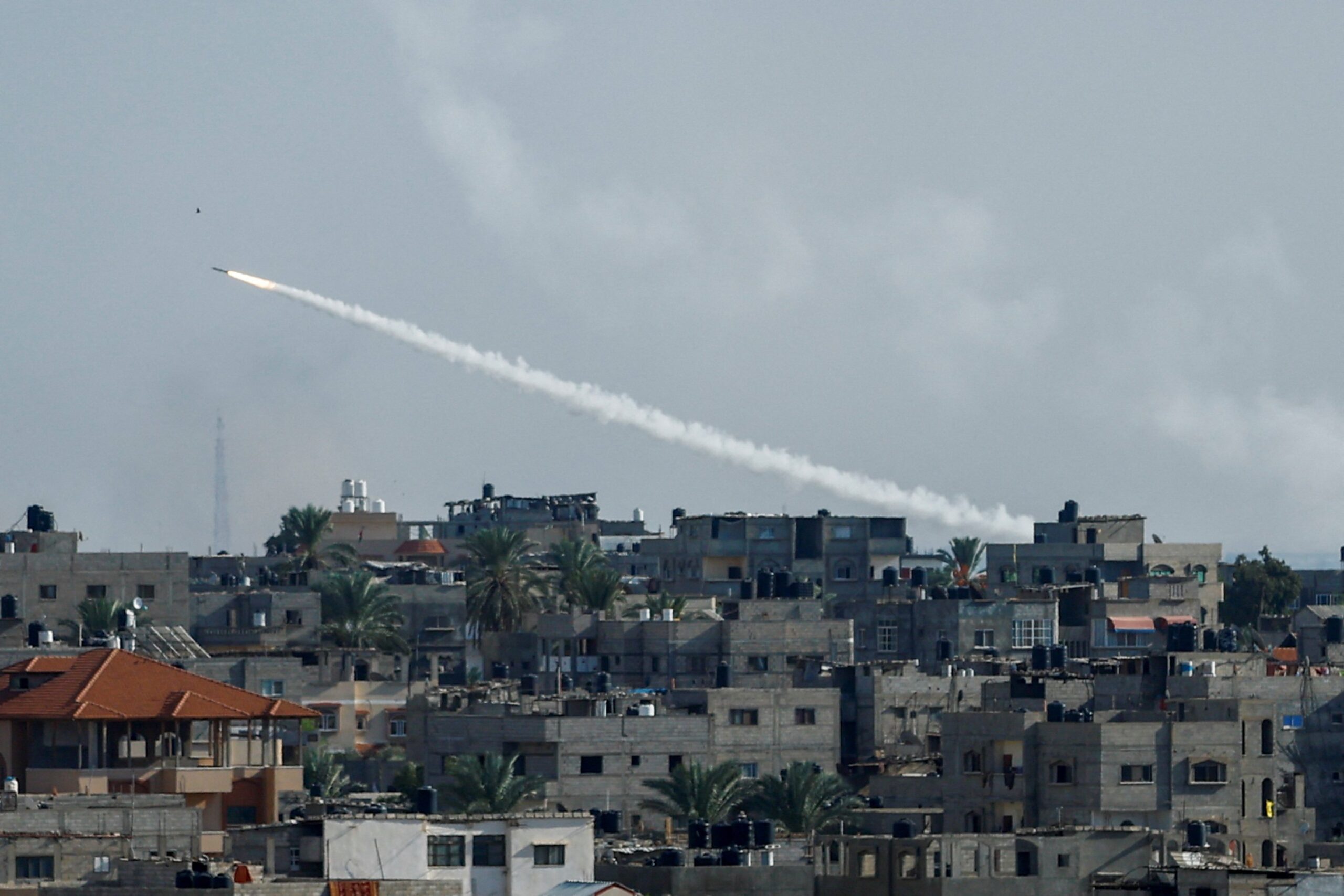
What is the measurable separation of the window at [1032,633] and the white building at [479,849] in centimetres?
8647

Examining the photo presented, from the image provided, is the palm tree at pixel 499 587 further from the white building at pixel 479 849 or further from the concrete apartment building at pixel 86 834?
the white building at pixel 479 849

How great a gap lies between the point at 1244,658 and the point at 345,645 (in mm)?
49760

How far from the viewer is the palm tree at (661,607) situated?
17400 cm

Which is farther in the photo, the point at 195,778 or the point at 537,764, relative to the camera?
the point at 537,764

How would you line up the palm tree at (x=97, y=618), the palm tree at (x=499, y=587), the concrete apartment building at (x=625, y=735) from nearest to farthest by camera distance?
the concrete apartment building at (x=625, y=735), the palm tree at (x=97, y=618), the palm tree at (x=499, y=587)

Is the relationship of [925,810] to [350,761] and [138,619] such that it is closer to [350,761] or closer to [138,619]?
[350,761]

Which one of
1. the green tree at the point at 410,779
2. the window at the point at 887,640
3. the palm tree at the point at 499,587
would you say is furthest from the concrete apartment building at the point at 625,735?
the palm tree at the point at 499,587

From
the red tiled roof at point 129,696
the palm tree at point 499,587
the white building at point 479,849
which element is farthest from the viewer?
the palm tree at point 499,587

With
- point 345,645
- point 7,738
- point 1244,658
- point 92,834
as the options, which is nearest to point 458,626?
point 345,645

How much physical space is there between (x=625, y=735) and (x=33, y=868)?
4816cm

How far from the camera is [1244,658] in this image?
466 ft

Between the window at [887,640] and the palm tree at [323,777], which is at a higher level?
the window at [887,640]

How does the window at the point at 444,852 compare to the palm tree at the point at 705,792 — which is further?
the palm tree at the point at 705,792

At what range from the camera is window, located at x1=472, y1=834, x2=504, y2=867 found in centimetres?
9012
